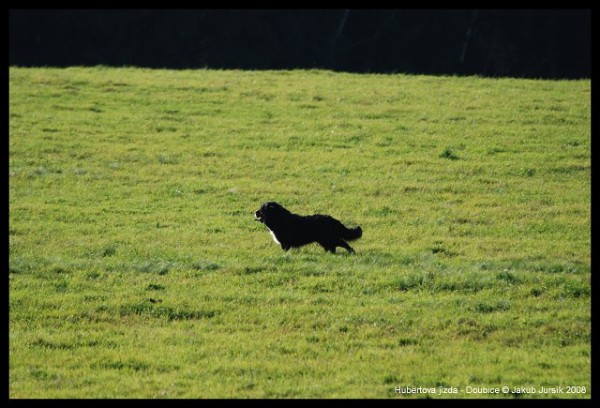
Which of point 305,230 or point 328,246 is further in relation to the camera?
point 328,246

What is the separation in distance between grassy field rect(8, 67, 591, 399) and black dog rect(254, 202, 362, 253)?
27cm

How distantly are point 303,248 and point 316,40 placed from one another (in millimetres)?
24737

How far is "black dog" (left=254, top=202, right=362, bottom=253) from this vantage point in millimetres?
14406

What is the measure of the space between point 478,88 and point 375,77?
14.8 ft

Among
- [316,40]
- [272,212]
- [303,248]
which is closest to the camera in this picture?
[272,212]

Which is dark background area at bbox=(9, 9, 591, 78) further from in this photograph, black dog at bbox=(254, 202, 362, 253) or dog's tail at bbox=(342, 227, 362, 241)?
black dog at bbox=(254, 202, 362, 253)

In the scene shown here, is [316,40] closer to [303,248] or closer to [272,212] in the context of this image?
[303,248]

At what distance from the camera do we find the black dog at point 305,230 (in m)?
14.4

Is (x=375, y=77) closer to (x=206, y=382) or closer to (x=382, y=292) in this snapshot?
(x=382, y=292)

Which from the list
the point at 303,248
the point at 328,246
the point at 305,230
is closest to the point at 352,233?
the point at 328,246

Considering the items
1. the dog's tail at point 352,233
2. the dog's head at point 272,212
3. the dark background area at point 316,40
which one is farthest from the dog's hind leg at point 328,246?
the dark background area at point 316,40

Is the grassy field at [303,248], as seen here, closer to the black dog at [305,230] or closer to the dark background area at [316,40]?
the black dog at [305,230]

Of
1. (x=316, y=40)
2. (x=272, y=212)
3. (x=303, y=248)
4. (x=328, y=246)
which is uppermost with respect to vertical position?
(x=316, y=40)

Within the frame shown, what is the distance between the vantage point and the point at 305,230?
14.5 m
